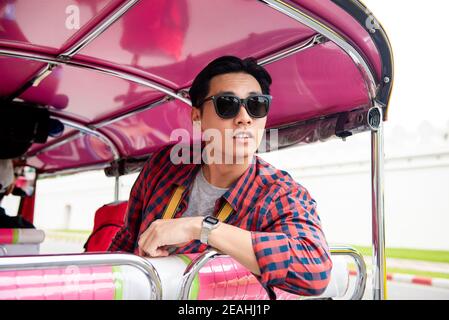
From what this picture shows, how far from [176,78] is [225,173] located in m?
0.91

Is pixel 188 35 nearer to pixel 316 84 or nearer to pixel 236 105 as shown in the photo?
pixel 236 105

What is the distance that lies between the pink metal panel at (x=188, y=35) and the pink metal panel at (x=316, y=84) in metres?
0.15

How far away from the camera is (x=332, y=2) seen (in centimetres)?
147

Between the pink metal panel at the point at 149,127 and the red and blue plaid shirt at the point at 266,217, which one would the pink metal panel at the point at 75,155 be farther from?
the red and blue plaid shirt at the point at 266,217

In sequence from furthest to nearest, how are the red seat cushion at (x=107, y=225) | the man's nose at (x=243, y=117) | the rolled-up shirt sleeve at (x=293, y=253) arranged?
the red seat cushion at (x=107, y=225), the man's nose at (x=243, y=117), the rolled-up shirt sleeve at (x=293, y=253)

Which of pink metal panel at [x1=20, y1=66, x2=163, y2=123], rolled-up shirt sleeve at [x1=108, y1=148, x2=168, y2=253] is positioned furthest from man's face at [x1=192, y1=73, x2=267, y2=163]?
pink metal panel at [x1=20, y1=66, x2=163, y2=123]

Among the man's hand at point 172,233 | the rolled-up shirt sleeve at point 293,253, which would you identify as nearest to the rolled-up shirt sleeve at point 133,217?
the man's hand at point 172,233

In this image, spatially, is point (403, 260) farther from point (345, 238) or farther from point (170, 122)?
point (170, 122)

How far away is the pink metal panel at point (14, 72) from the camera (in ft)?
8.06

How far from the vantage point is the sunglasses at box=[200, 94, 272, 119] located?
5.44ft

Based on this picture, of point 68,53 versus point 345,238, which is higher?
point 68,53

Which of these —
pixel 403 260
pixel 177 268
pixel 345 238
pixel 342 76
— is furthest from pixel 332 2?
pixel 345 238

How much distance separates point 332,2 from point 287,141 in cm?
140

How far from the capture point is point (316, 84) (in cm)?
222
